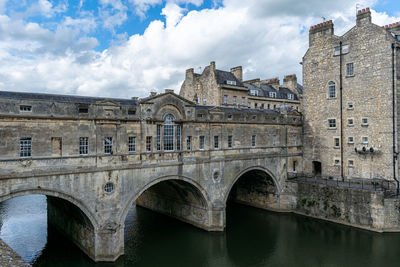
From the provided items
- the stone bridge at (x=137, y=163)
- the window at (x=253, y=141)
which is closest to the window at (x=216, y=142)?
the stone bridge at (x=137, y=163)

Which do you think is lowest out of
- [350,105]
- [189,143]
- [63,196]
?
[63,196]

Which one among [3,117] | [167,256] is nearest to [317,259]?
[167,256]

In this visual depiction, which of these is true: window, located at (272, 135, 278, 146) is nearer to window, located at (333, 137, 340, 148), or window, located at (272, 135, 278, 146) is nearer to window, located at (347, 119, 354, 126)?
window, located at (333, 137, 340, 148)

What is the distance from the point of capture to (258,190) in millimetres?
32875

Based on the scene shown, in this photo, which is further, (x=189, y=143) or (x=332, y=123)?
(x=332, y=123)

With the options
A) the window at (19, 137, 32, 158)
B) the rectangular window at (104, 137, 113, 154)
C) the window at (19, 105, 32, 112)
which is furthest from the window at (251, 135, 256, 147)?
the window at (19, 105, 32, 112)

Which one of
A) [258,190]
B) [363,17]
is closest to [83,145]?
[258,190]

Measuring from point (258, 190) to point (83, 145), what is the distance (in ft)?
66.4

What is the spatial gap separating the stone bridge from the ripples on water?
51.3 inches

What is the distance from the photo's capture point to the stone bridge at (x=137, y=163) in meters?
17.0

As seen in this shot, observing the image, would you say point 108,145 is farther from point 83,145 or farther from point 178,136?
point 178,136

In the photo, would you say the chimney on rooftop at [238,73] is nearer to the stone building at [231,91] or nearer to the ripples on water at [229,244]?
the stone building at [231,91]

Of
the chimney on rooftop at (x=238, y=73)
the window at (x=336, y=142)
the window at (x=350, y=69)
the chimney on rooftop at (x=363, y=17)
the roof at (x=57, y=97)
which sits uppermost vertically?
the chimney on rooftop at (x=363, y=17)

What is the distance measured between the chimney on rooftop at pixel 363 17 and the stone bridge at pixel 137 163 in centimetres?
1076
